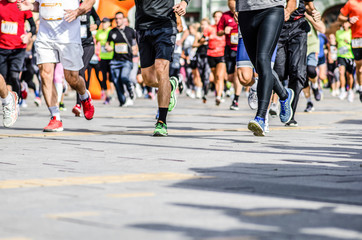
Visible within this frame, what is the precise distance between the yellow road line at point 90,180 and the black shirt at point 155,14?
3908 mm

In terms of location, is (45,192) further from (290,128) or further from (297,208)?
(290,128)

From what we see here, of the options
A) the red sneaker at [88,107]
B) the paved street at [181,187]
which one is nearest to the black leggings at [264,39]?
the paved street at [181,187]

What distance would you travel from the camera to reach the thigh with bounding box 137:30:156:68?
8977mm

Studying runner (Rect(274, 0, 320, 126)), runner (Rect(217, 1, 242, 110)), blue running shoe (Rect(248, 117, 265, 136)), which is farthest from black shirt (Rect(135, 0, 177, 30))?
runner (Rect(217, 1, 242, 110))

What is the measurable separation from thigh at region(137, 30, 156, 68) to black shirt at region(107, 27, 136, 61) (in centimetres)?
1028

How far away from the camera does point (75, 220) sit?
11.8 feet

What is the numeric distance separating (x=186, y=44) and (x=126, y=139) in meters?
20.2

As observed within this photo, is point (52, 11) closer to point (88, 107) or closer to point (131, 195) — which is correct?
point (88, 107)

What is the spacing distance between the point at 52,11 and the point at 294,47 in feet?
9.15

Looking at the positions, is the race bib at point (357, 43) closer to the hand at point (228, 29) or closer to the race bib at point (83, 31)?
the hand at point (228, 29)

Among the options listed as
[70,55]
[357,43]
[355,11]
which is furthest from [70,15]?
[355,11]

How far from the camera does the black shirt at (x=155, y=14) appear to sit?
8883mm

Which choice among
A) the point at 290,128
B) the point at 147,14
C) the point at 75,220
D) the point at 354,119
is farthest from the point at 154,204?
the point at 354,119

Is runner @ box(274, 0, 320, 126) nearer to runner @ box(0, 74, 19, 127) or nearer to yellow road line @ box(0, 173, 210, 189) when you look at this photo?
runner @ box(0, 74, 19, 127)
